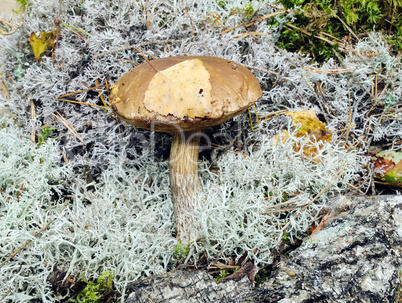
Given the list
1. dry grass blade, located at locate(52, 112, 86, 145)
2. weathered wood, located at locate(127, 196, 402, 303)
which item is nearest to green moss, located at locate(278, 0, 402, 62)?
weathered wood, located at locate(127, 196, 402, 303)

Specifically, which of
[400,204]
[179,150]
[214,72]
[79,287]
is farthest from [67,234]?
[400,204]

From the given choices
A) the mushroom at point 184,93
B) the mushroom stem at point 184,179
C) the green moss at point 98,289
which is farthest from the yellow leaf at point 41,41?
the green moss at point 98,289

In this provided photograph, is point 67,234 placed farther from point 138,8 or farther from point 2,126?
point 138,8

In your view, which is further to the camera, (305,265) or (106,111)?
(106,111)

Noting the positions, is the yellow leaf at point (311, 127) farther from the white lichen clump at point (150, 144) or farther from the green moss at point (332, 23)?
the green moss at point (332, 23)

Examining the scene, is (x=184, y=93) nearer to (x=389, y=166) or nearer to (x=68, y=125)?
(x=68, y=125)
